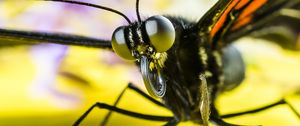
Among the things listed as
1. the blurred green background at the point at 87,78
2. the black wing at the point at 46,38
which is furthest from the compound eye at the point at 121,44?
the blurred green background at the point at 87,78

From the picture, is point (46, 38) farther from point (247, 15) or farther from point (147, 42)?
point (247, 15)


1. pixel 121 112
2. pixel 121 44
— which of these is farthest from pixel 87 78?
pixel 121 44

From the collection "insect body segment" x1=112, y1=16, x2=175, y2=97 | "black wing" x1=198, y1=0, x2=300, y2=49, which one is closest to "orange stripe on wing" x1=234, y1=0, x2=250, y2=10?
"black wing" x1=198, y1=0, x2=300, y2=49

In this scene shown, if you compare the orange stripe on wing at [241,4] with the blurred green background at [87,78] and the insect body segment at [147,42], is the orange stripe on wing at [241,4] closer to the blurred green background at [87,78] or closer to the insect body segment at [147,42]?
the blurred green background at [87,78]

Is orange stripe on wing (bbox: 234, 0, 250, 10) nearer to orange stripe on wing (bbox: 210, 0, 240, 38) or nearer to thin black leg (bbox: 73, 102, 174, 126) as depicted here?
orange stripe on wing (bbox: 210, 0, 240, 38)

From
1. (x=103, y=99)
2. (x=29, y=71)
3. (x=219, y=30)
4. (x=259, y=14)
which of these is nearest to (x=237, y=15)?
(x=219, y=30)

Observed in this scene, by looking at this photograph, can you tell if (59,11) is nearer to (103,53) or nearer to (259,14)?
(103,53)

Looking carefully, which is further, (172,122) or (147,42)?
(172,122)
